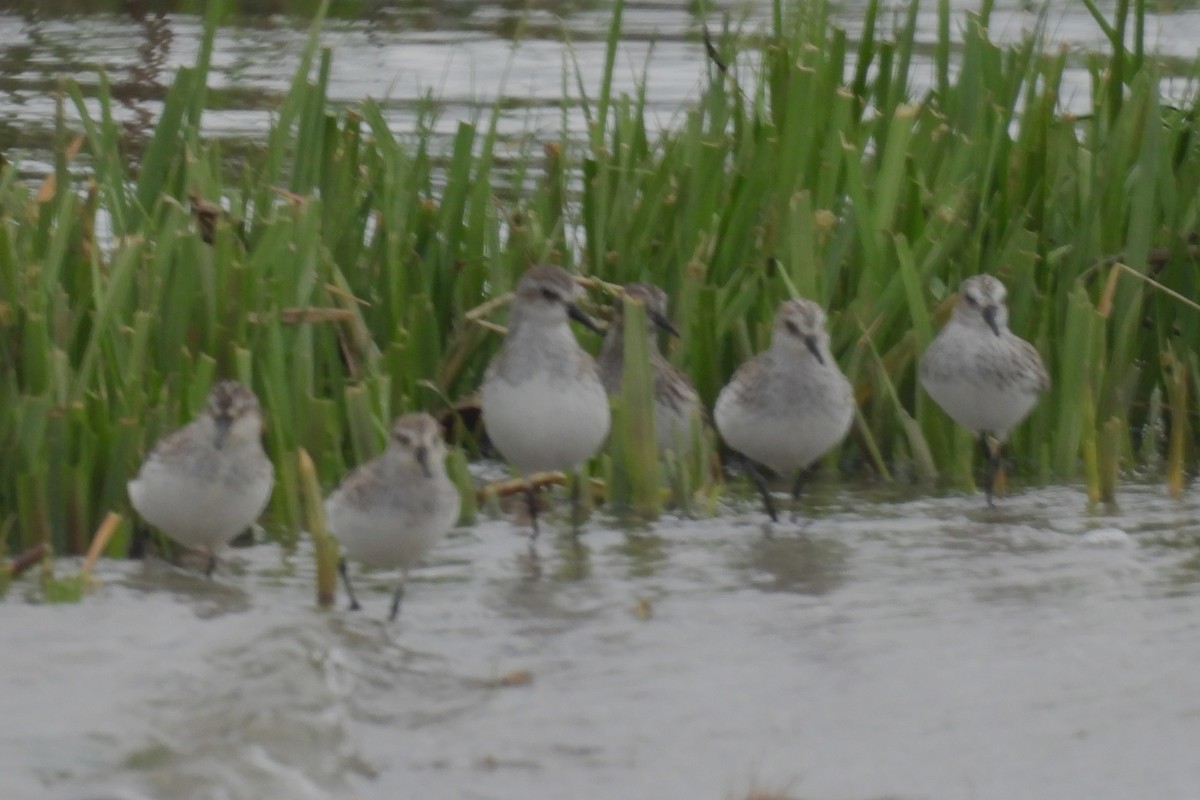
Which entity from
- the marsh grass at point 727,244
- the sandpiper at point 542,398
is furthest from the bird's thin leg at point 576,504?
the marsh grass at point 727,244

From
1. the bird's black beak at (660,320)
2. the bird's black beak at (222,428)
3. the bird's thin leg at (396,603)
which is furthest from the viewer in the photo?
the bird's black beak at (660,320)

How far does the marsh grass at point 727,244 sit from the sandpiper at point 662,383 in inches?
3.8

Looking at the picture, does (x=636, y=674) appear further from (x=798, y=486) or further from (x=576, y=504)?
(x=798, y=486)

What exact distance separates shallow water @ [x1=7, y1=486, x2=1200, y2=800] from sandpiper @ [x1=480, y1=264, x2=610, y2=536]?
238 mm

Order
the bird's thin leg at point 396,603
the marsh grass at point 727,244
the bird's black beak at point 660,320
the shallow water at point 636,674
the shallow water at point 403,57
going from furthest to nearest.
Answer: the shallow water at point 403,57
the bird's black beak at point 660,320
the marsh grass at point 727,244
the bird's thin leg at point 396,603
the shallow water at point 636,674

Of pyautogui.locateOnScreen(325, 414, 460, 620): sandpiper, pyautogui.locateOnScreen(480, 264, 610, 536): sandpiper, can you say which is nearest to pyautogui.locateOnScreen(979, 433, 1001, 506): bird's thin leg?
pyautogui.locateOnScreen(480, 264, 610, 536): sandpiper

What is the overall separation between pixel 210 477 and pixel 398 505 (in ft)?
1.47

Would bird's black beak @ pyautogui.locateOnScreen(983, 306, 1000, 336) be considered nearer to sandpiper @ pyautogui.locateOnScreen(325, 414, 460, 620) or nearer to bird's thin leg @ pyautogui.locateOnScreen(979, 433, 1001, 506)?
bird's thin leg @ pyautogui.locateOnScreen(979, 433, 1001, 506)

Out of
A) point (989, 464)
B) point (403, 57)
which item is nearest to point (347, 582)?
point (989, 464)

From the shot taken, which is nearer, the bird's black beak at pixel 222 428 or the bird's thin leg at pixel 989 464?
the bird's black beak at pixel 222 428

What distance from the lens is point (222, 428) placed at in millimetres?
5004

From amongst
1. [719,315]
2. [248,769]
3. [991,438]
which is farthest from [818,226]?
[248,769]

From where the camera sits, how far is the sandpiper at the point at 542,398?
5.61m

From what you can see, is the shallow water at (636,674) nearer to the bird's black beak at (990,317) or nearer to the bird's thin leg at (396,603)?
the bird's thin leg at (396,603)
